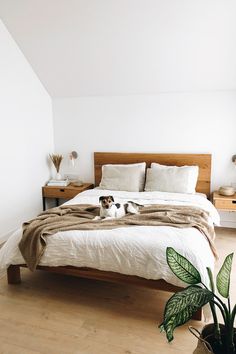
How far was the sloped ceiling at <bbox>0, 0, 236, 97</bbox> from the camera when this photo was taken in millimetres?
2875

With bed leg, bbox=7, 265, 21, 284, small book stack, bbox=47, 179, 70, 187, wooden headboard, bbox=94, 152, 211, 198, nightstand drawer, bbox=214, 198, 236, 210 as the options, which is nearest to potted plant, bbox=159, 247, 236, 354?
bed leg, bbox=7, 265, 21, 284

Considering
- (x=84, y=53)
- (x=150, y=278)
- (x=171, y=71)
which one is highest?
(x=84, y=53)

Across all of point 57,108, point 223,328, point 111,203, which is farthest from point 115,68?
point 223,328

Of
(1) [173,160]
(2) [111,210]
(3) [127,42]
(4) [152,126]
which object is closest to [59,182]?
(4) [152,126]

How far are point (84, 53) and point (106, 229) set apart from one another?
2.31 m

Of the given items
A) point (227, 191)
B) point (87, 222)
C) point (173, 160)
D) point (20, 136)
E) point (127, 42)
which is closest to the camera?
point (87, 222)

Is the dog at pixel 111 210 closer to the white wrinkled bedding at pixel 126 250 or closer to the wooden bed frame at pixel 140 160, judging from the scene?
the white wrinkled bedding at pixel 126 250

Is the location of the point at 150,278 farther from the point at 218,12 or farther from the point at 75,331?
the point at 218,12

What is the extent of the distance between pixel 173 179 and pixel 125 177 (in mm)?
610

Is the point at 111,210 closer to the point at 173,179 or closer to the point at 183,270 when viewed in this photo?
the point at 173,179

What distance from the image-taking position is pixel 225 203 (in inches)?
134

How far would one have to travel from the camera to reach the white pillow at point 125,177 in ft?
12.1

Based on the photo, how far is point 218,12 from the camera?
109 inches

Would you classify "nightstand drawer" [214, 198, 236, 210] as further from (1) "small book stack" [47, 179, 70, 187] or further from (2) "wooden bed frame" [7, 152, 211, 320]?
(1) "small book stack" [47, 179, 70, 187]
